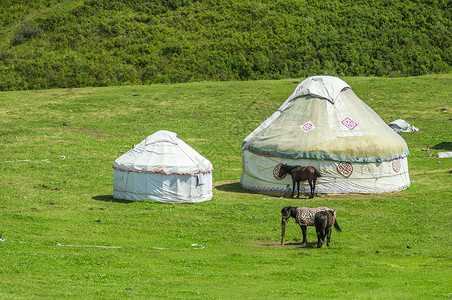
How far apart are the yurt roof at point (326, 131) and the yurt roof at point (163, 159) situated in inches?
129

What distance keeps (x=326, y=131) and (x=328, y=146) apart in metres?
0.83

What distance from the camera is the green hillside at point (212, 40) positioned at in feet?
173

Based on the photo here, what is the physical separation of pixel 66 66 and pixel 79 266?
40850mm

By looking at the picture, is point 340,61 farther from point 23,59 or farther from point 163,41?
point 23,59

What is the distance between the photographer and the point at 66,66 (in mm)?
52250

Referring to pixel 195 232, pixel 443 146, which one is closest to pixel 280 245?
pixel 195 232

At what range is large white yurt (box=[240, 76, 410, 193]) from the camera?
23.4m

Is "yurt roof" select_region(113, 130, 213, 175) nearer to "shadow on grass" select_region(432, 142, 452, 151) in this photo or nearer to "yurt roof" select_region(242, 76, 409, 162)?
"yurt roof" select_region(242, 76, 409, 162)

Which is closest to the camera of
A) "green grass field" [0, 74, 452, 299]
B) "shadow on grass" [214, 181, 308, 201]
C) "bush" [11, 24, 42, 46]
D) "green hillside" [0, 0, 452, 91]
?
"green grass field" [0, 74, 452, 299]

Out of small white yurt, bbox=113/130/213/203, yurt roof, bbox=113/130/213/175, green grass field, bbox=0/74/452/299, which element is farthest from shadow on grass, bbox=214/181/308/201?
yurt roof, bbox=113/130/213/175

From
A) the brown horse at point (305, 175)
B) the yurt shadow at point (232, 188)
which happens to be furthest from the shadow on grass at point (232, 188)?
the brown horse at point (305, 175)

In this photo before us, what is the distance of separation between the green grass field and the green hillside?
13874 mm

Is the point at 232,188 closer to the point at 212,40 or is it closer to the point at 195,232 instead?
the point at 195,232

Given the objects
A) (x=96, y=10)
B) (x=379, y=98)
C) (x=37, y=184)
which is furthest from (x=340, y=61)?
(x=37, y=184)
